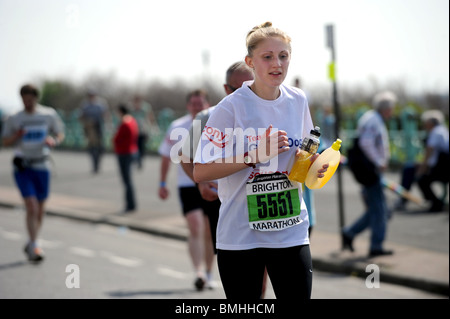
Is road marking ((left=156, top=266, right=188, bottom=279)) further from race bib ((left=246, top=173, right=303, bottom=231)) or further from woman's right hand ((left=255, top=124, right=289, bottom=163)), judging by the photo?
woman's right hand ((left=255, top=124, right=289, bottom=163))

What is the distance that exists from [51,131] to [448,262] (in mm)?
4906

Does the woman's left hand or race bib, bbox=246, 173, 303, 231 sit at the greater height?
the woman's left hand

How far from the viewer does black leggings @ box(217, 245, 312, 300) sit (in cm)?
370

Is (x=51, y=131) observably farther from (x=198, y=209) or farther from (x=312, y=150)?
(x=312, y=150)

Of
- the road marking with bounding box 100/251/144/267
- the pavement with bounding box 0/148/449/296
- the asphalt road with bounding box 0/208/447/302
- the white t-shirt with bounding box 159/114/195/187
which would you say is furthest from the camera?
the road marking with bounding box 100/251/144/267

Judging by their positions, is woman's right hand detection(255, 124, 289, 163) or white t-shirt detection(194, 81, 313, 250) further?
white t-shirt detection(194, 81, 313, 250)

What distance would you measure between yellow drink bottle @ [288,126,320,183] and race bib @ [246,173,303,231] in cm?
8

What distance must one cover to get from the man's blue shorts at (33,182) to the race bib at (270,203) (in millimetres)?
5426

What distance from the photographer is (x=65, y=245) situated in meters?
9.94

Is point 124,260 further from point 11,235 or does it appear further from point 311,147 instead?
point 311,147

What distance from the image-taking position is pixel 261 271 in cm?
375

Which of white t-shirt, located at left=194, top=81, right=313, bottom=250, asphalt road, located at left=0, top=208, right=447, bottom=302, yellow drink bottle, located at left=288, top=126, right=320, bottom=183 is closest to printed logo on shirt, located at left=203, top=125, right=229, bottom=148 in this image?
white t-shirt, located at left=194, top=81, right=313, bottom=250

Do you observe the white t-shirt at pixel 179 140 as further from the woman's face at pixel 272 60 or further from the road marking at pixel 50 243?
the road marking at pixel 50 243

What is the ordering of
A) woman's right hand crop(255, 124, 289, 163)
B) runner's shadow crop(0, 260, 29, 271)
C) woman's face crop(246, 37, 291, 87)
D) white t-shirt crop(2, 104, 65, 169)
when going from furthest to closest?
white t-shirt crop(2, 104, 65, 169) < runner's shadow crop(0, 260, 29, 271) < woman's face crop(246, 37, 291, 87) < woman's right hand crop(255, 124, 289, 163)
